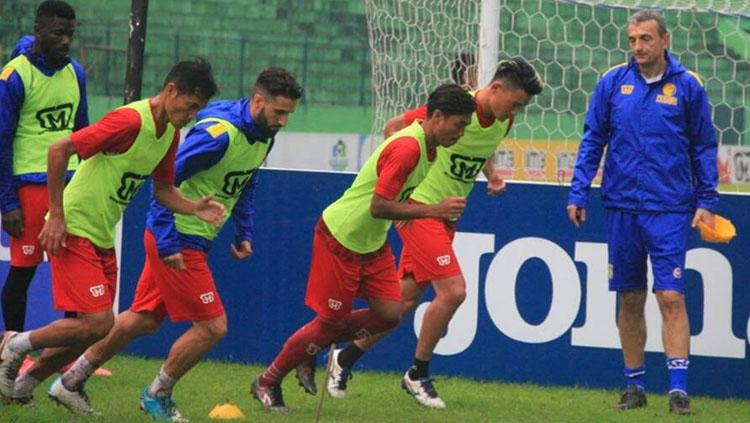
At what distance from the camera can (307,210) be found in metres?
9.09

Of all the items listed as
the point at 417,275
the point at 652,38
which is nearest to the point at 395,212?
the point at 417,275

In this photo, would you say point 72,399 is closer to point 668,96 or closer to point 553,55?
point 668,96

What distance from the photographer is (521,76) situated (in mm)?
7582

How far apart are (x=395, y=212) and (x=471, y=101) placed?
2.16 ft

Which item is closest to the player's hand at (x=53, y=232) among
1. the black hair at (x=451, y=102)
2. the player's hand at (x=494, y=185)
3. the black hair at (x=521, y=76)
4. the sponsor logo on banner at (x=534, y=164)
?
the black hair at (x=451, y=102)

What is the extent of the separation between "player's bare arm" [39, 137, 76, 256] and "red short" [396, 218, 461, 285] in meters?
2.29

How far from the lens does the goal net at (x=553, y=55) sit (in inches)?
439

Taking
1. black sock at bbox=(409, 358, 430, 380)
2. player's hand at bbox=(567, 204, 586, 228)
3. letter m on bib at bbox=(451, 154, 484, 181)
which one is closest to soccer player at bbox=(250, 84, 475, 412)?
black sock at bbox=(409, 358, 430, 380)

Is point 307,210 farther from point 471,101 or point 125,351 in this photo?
point 471,101

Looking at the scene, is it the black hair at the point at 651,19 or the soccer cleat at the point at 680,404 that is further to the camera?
the black hair at the point at 651,19

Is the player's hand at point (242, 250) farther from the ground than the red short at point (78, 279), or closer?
farther from the ground

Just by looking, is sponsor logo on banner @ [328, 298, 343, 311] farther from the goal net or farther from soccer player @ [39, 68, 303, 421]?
the goal net

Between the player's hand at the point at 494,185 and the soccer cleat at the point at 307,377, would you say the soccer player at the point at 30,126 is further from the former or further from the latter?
the player's hand at the point at 494,185

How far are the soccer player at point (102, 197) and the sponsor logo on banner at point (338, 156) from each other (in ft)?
43.4
